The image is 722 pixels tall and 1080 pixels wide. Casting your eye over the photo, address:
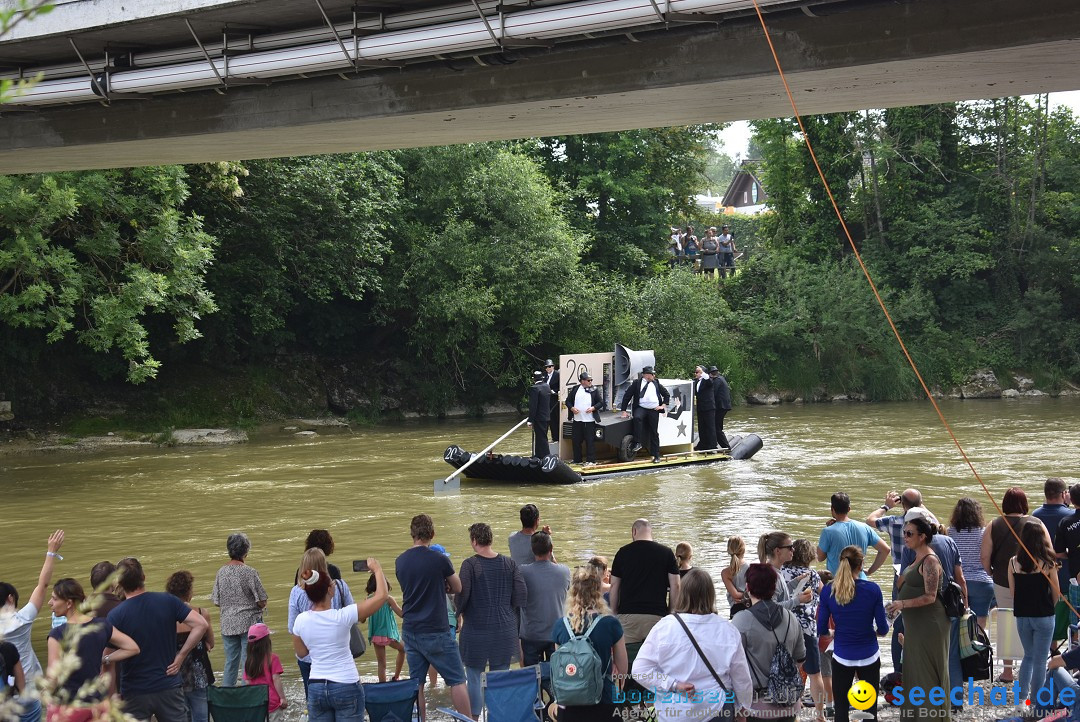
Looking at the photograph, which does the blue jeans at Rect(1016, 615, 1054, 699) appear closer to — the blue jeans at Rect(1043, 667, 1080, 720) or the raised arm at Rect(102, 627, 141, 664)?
the blue jeans at Rect(1043, 667, 1080, 720)

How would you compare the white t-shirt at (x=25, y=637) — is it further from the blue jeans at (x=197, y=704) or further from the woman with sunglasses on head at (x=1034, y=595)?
the woman with sunglasses on head at (x=1034, y=595)

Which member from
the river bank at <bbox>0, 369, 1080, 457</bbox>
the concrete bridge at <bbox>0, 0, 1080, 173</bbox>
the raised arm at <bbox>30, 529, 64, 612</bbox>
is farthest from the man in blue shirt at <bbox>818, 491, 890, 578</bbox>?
the river bank at <bbox>0, 369, 1080, 457</bbox>

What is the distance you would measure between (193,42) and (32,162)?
14.2 feet

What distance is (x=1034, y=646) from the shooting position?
766cm

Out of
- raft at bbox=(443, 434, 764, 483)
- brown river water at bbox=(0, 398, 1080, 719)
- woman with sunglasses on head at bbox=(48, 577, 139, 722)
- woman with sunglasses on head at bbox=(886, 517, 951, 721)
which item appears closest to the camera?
woman with sunglasses on head at bbox=(48, 577, 139, 722)

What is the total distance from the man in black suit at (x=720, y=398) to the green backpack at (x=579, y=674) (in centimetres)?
1668

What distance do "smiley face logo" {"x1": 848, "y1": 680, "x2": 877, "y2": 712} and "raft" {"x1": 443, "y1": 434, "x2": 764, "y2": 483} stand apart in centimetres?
1296

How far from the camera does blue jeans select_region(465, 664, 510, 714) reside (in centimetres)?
781

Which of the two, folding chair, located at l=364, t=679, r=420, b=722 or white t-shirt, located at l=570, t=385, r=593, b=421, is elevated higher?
white t-shirt, located at l=570, t=385, r=593, b=421

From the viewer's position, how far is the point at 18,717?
636 centimetres

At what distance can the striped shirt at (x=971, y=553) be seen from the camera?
28.0ft

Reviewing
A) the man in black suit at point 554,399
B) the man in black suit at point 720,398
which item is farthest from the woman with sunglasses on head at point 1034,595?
the man in black suit at point 720,398

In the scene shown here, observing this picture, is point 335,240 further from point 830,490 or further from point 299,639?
point 299,639

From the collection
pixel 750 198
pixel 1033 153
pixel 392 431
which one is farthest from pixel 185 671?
pixel 750 198
